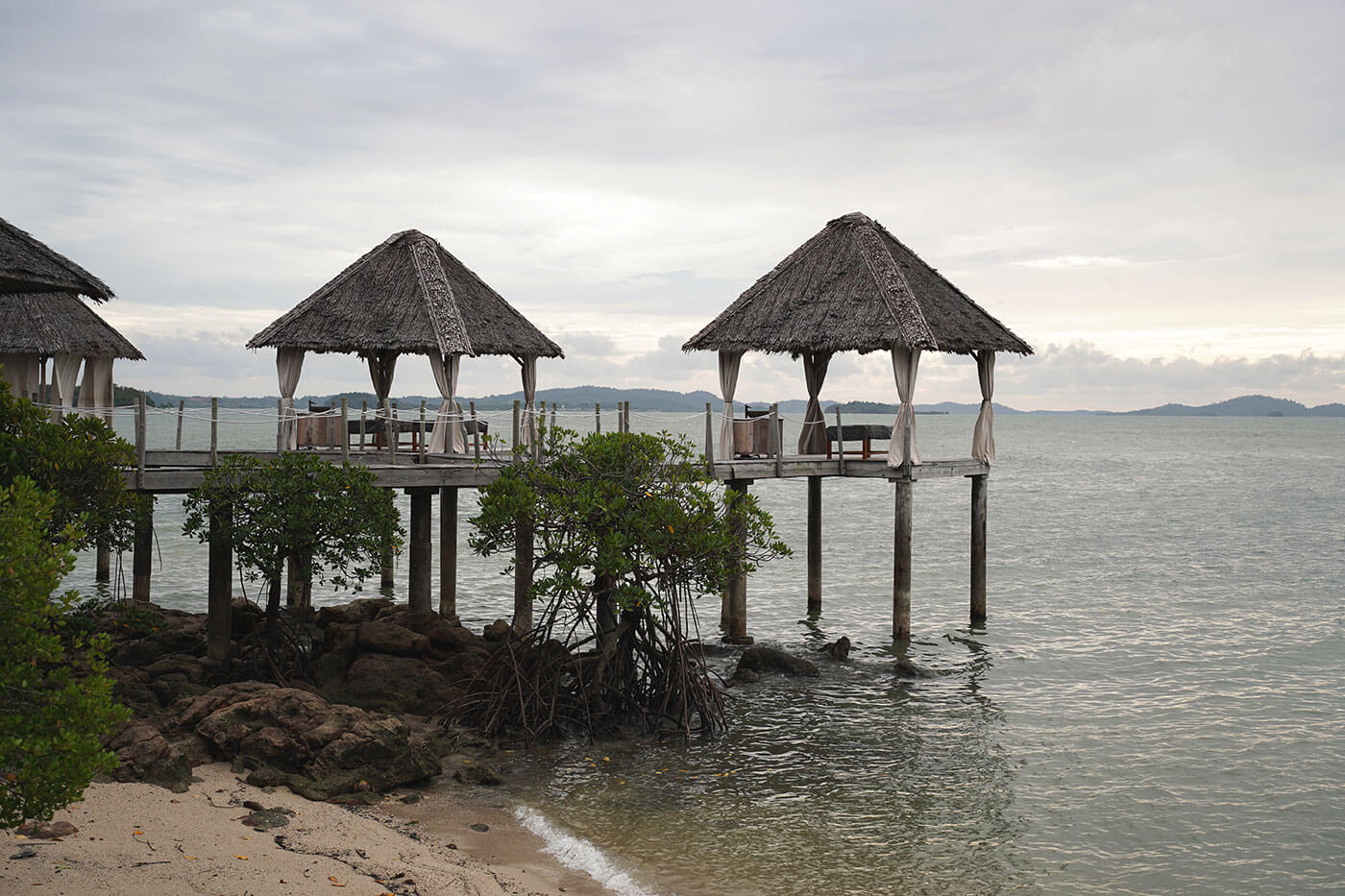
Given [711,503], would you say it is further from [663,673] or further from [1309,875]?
[1309,875]

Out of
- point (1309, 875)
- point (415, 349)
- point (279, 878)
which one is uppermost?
point (415, 349)


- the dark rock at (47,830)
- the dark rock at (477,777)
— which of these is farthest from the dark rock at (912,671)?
the dark rock at (47,830)

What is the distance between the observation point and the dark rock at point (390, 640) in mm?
15328

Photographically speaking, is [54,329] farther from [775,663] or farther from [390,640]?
[775,663]

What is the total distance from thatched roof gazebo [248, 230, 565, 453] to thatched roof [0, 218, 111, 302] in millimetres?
4225

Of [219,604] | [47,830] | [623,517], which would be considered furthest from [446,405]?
[47,830]

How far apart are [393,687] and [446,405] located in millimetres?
4789

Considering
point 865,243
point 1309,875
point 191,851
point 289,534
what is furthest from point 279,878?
point 865,243

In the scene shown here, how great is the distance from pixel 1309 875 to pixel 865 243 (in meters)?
12.8

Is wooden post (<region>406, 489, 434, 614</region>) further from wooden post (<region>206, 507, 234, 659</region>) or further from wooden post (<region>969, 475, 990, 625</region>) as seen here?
wooden post (<region>969, 475, 990, 625</region>)

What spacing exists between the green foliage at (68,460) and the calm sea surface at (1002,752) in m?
5.32

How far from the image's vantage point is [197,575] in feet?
94.3

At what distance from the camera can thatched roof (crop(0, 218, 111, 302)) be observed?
12133 millimetres

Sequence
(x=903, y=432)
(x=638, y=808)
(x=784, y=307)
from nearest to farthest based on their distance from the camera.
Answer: (x=638, y=808), (x=903, y=432), (x=784, y=307)
